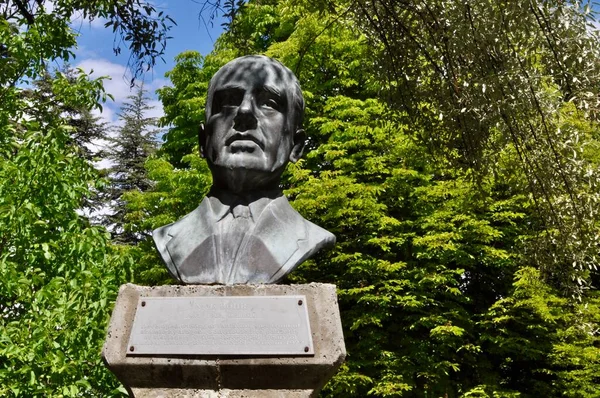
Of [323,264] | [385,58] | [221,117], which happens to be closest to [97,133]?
[323,264]

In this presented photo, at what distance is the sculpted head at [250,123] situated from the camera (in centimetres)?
385

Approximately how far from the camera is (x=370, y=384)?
11164 mm

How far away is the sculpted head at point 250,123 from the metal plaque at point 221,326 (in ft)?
2.69

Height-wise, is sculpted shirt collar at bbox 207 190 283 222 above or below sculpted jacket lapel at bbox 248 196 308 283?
above

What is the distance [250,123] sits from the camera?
3.85 m

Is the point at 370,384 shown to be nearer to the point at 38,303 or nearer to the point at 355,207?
the point at 355,207

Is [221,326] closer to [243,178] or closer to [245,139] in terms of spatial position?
[243,178]

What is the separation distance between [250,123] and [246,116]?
47mm

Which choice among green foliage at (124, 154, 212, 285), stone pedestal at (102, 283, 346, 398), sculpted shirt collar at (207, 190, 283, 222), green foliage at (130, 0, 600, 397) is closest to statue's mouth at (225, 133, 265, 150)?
sculpted shirt collar at (207, 190, 283, 222)

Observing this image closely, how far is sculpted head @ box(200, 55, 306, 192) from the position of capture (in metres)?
3.85

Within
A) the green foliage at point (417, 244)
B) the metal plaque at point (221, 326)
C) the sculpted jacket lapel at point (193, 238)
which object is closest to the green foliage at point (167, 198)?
Result: the green foliage at point (417, 244)

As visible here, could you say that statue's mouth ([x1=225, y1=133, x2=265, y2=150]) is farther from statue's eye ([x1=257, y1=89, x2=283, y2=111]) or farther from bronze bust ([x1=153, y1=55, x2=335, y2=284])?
statue's eye ([x1=257, y1=89, x2=283, y2=111])

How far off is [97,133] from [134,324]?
25619 millimetres

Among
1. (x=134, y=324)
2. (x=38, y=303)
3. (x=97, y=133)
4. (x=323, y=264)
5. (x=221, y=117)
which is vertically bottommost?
(x=134, y=324)
